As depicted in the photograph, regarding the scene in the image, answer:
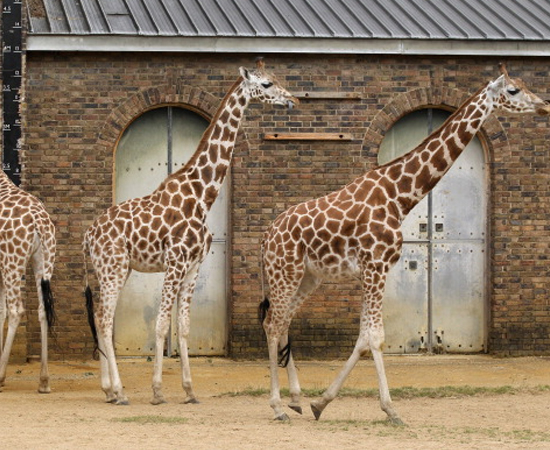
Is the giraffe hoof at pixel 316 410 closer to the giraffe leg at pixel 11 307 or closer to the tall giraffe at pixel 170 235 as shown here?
the tall giraffe at pixel 170 235

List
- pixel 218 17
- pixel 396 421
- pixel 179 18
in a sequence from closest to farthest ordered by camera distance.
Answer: pixel 396 421 → pixel 179 18 → pixel 218 17

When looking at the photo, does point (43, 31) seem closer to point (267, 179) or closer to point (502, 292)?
point (267, 179)

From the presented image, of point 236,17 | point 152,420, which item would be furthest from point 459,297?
point 152,420

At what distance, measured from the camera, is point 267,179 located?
55.5ft

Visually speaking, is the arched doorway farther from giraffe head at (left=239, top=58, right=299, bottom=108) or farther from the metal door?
giraffe head at (left=239, top=58, right=299, bottom=108)

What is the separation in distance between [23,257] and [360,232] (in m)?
4.09

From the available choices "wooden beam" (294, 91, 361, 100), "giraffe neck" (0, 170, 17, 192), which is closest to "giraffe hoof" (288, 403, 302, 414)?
"giraffe neck" (0, 170, 17, 192)

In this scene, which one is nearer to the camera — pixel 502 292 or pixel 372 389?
pixel 372 389

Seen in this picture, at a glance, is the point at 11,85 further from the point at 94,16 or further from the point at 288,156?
the point at 288,156

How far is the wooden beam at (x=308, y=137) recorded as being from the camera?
16.9 metres

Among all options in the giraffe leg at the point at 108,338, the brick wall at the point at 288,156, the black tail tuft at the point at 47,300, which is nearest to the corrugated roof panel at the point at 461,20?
the brick wall at the point at 288,156

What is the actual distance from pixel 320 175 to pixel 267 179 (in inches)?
27.7

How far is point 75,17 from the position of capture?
55.8 ft

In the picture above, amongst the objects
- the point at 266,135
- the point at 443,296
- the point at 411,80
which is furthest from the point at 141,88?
the point at 443,296
